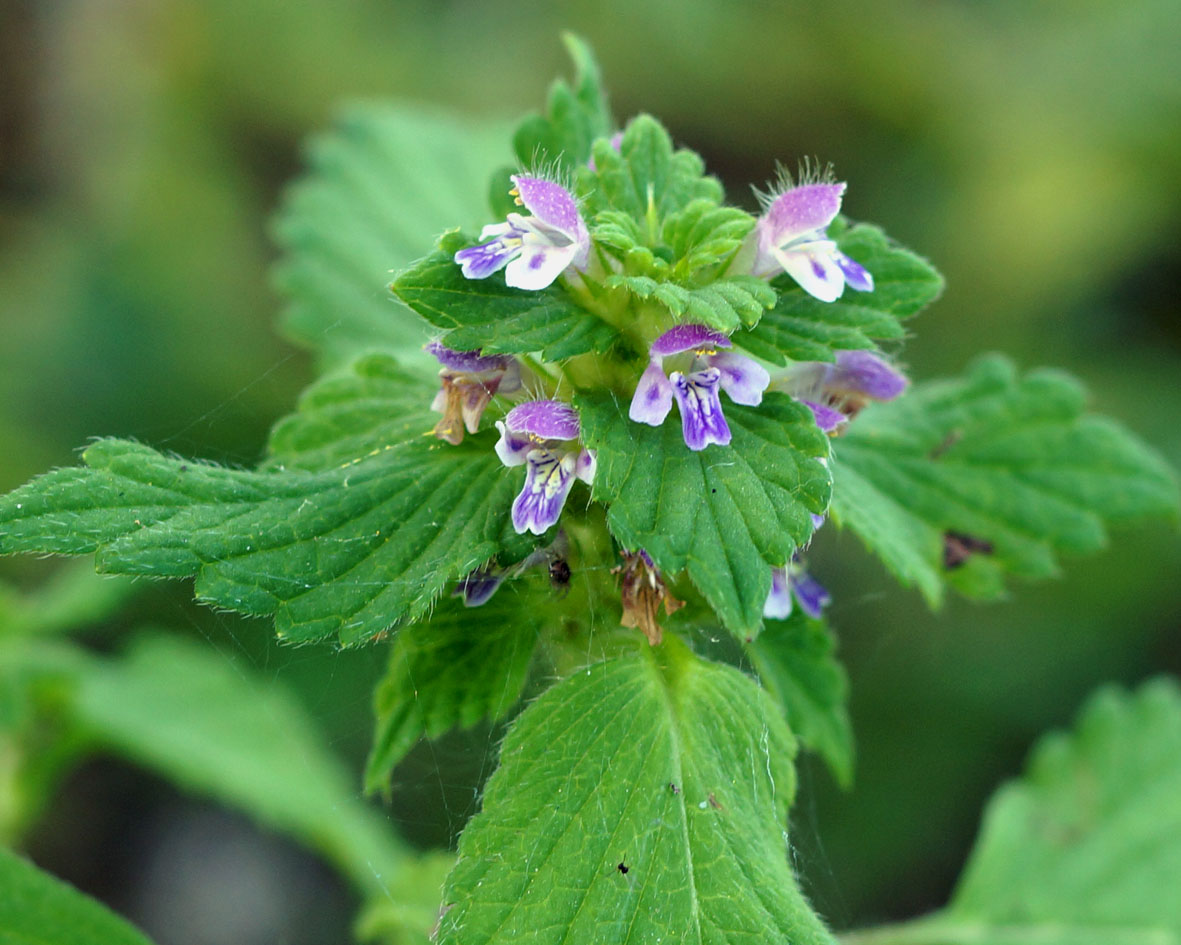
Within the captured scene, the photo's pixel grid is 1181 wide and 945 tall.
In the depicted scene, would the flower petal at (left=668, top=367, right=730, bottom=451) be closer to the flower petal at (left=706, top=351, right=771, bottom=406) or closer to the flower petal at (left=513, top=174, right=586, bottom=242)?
the flower petal at (left=706, top=351, right=771, bottom=406)

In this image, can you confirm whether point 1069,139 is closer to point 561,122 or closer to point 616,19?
point 616,19

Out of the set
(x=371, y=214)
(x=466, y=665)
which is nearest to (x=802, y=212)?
(x=466, y=665)

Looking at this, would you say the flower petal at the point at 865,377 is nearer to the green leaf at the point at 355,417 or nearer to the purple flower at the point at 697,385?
the purple flower at the point at 697,385

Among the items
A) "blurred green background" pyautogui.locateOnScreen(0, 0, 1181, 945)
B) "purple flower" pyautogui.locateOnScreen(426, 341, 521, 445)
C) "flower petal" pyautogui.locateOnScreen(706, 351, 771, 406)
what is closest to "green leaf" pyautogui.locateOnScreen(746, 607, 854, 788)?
"flower petal" pyautogui.locateOnScreen(706, 351, 771, 406)

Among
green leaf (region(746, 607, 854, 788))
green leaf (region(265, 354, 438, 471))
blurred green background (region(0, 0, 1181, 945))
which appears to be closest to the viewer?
green leaf (region(265, 354, 438, 471))

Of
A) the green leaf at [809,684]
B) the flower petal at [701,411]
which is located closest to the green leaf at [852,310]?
the flower petal at [701,411]

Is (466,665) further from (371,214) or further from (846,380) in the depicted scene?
(371,214)

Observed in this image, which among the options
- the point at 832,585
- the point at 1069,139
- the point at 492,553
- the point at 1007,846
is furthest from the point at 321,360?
the point at 1069,139
